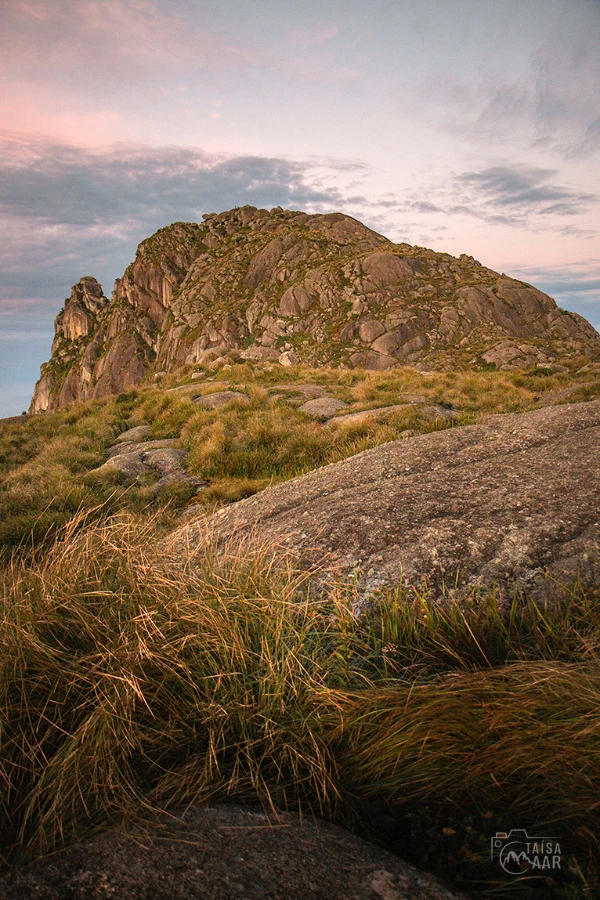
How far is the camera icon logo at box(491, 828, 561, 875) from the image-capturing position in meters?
1.76

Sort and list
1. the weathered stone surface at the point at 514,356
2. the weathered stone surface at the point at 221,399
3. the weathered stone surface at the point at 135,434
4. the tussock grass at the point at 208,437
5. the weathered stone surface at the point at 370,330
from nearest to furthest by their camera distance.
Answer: the tussock grass at the point at 208,437, the weathered stone surface at the point at 135,434, the weathered stone surface at the point at 221,399, the weathered stone surface at the point at 514,356, the weathered stone surface at the point at 370,330

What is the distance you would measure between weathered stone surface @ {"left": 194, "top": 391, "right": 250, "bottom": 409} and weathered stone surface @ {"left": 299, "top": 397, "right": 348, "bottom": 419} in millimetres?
1950

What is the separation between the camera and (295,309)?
284 ft

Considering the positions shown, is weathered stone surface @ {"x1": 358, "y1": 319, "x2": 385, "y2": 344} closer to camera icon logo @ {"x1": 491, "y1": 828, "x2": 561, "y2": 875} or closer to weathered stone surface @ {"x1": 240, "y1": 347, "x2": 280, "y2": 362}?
weathered stone surface @ {"x1": 240, "y1": 347, "x2": 280, "y2": 362}

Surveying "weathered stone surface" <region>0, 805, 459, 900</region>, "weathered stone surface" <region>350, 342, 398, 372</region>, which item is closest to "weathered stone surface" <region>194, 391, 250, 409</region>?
"weathered stone surface" <region>0, 805, 459, 900</region>

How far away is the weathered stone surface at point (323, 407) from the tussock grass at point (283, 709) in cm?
1131

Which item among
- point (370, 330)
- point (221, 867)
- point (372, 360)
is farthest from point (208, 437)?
point (370, 330)

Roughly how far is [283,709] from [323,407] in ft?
43.7

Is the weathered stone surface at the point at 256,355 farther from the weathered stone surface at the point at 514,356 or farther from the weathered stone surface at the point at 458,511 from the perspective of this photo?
the weathered stone surface at the point at 514,356

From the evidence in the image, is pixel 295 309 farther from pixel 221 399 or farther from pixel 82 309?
pixel 221 399

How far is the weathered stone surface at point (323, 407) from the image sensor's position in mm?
14703

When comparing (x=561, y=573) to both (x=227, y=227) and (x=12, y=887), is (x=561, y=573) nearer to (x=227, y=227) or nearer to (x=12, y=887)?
(x=12, y=887)

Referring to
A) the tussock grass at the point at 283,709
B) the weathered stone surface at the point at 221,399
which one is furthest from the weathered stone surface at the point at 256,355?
the tussock grass at the point at 283,709

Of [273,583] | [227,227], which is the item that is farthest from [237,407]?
[227,227]
